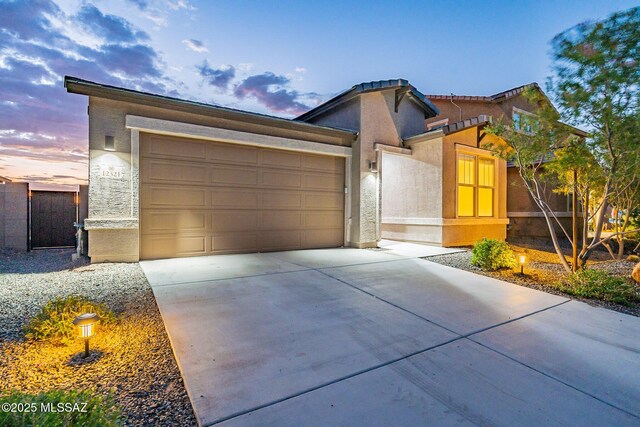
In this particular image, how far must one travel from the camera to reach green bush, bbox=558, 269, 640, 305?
13.6 feet

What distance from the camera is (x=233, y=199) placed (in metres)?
7.34

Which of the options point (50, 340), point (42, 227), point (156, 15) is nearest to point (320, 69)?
point (156, 15)

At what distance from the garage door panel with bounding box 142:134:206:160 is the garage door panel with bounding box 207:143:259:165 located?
8.2 inches

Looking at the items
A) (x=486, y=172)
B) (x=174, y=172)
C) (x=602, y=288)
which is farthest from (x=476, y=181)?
(x=174, y=172)

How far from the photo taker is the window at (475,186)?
9.34 m

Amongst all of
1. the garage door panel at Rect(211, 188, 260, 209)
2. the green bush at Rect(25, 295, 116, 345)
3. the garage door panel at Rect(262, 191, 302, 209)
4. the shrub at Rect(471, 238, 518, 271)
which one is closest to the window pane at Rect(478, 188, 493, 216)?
the shrub at Rect(471, 238, 518, 271)

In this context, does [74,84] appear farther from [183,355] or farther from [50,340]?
[183,355]

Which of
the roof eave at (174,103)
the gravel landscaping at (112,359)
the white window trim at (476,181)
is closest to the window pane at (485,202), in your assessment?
the white window trim at (476,181)

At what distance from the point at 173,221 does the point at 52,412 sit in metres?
6.05

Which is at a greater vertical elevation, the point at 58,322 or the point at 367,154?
the point at 367,154

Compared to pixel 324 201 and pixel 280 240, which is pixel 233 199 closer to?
pixel 280 240

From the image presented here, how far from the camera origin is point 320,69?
13.7 meters

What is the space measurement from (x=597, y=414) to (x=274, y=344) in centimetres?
233

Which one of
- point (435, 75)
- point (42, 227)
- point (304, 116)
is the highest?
point (435, 75)
